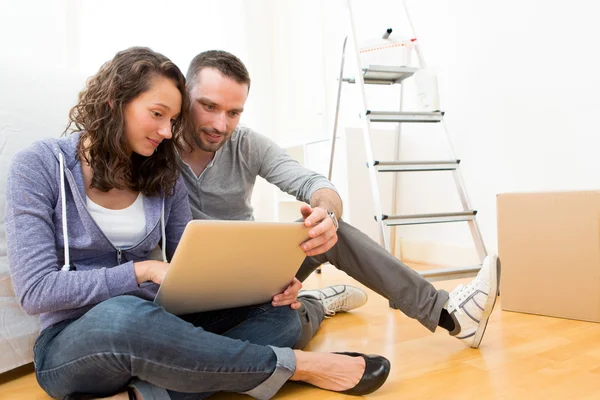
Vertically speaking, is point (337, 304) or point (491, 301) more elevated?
point (491, 301)

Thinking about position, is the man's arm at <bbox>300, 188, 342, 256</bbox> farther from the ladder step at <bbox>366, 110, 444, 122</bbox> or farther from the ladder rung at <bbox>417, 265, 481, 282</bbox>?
the ladder step at <bbox>366, 110, 444, 122</bbox>

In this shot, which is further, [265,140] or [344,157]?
[344,157]

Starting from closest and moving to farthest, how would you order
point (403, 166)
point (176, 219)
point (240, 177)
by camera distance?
point (176, 219) → point (240, 177) → point (403, 166)

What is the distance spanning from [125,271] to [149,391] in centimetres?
21

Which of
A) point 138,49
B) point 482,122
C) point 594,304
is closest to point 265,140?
point 138,49

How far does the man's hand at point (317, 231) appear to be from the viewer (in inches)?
37.7

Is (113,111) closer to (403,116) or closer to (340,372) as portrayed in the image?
(340,372)

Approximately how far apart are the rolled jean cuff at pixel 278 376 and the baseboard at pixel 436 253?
159cm

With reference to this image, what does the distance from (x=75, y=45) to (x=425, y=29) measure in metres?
1.92

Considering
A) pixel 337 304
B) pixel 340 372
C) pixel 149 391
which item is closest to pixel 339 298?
pixel 337 304

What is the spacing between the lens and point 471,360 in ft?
3.75

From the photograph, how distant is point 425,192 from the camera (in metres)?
2.57

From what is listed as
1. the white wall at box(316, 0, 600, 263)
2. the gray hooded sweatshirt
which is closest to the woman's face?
the gray hooded sweatshirt

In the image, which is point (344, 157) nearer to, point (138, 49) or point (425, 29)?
point (425, 29)
